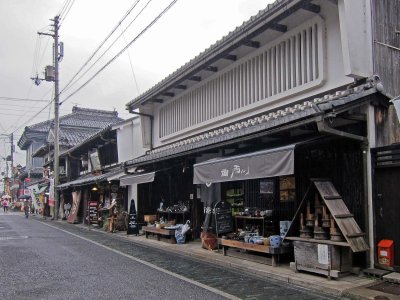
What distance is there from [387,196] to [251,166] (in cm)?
306

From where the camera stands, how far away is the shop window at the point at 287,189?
10.9m

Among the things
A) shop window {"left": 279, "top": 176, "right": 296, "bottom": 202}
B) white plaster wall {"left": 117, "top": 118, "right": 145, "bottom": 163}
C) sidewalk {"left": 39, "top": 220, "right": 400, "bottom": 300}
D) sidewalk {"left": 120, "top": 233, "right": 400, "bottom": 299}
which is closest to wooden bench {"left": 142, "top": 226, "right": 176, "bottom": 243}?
sidewalk {"left": 39, "top": 220, "right": 400, "bottom": 300}

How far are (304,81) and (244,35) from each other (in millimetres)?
2176

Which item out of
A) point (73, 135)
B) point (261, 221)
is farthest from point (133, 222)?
point (73, 135)

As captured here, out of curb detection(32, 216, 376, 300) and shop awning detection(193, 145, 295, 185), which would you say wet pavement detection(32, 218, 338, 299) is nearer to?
curb detection(32, 216, 376, 300)

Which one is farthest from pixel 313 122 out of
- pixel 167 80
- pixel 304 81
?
pixel 167 80

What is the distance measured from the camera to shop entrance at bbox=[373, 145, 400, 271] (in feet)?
27.0

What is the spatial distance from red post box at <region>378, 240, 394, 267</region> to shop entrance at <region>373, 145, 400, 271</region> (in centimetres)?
10

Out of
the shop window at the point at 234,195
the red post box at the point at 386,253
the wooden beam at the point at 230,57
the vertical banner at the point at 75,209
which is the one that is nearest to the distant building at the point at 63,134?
the vertical banner at the point at 75,209

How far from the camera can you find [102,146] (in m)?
28.9

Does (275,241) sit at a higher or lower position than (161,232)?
higher

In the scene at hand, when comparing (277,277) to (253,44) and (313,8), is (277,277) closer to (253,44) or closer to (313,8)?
(313,8)

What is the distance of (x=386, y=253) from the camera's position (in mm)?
8164

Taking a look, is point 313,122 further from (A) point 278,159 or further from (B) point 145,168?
(B) point 145,168
